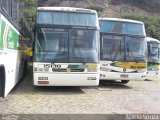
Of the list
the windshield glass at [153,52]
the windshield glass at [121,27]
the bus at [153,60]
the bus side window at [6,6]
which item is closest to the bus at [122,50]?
the windshield glass at [121,27]

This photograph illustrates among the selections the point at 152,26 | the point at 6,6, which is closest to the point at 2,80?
the point at 6,6

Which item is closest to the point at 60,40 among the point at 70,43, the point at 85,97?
the point at 70,43

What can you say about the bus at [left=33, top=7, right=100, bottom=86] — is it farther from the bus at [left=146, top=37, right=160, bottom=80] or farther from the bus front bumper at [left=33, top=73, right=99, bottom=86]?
the bus at [left=146, top=37, right=160, bottom=80]

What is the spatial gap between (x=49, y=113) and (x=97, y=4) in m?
79.1

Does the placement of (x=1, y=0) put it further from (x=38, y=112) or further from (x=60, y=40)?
(x=60, y=40)

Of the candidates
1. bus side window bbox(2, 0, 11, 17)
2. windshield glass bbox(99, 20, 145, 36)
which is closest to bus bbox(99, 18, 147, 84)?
windshield glass bbox(99, 20, 145, 36)

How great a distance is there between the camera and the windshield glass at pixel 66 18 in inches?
631

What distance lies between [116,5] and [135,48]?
71917 millimetres

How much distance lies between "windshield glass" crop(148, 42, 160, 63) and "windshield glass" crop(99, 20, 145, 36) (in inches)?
280

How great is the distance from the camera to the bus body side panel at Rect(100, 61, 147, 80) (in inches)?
730

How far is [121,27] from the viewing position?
63.3 feet

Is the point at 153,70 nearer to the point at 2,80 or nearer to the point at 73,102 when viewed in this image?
the point at 73,102

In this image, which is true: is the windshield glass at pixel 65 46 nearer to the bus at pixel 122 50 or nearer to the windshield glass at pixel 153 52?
the bus at pixel 122 50

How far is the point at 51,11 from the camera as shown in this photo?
53.5ft
